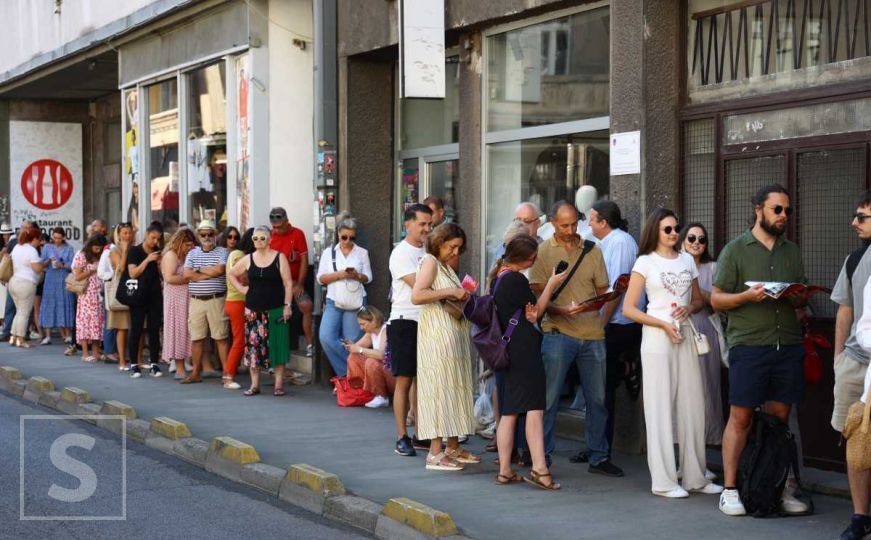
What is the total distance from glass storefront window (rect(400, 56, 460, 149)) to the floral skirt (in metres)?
2.76

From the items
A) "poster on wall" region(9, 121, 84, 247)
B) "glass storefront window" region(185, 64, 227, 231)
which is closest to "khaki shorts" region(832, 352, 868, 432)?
"glass storefront window" region(185, 64, 227, 231)

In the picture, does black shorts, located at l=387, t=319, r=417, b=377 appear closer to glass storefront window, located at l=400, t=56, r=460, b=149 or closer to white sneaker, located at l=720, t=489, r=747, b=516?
white sneaker, located at l=720, t=489, r=747, b=516

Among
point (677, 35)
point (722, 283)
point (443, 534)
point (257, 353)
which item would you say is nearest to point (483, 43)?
point (677, 35)

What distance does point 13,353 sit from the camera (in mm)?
18781

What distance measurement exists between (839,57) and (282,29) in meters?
8.72

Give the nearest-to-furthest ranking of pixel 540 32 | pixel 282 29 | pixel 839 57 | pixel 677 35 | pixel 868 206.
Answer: pixel 868 206
pixel 839 57
pixel 677 35
pixel 540 32
pixel 282 29

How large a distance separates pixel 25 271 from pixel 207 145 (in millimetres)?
3857

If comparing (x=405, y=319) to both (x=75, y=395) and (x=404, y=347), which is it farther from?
(x=75, y=395)

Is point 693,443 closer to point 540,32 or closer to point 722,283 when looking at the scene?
point 722,283

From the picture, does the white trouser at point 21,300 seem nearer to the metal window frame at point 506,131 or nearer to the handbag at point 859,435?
the metal window frame at point 506,131

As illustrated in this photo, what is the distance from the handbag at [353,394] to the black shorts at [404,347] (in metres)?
2.97

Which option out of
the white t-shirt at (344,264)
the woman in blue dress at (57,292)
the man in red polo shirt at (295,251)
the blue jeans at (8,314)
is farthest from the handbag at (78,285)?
the white t-shirt at (344,264)

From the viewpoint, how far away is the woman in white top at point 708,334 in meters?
8.82

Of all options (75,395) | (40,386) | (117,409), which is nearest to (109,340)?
(40,386)
